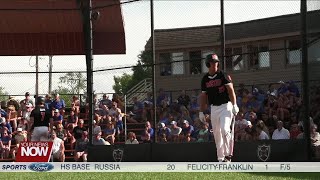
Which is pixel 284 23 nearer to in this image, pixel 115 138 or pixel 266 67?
pixel 266 67

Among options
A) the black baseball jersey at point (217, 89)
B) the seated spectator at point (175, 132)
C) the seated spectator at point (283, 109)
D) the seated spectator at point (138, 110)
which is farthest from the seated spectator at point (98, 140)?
the black baseball jersey at point (217, 89)

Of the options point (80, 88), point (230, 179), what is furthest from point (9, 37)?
point (230, 179)

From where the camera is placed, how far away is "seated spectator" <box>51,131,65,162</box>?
57.3 ft

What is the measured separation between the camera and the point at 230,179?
7918mm

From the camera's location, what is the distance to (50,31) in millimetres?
23281

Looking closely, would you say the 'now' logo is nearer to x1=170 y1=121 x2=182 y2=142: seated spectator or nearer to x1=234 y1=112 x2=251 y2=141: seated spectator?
x1=170 y1=121 x2=182 y2=142: seated spectator

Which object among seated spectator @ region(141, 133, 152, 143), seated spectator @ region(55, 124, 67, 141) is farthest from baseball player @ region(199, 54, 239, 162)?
seated spectator @ region(55, 124, 67, 141)

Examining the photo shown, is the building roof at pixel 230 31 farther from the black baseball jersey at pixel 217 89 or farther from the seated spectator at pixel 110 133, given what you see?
the black baseball jersey at pixel 217 89

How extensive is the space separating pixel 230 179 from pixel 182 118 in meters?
7.15

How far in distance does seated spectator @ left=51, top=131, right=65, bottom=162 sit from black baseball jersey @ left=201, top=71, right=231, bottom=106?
7720 millimetres

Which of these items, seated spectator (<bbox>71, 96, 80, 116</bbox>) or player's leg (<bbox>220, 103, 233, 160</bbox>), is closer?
player's leg (<bbox>220, 103, 233, 160</bbox>)

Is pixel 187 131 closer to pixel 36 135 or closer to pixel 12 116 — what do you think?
pixel 36 135

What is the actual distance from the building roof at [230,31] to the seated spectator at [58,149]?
6.39 metres

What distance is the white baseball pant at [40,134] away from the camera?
1691 centimetres
